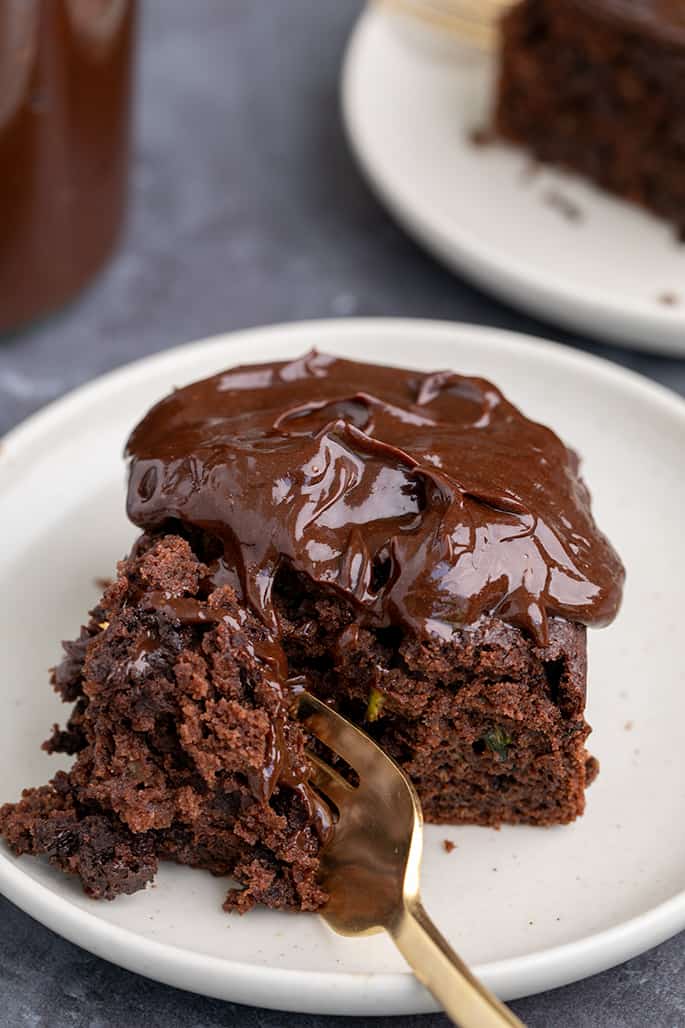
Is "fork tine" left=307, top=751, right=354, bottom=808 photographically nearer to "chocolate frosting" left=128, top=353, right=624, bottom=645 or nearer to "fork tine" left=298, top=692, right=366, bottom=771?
"fork tine" left=298, top=692, right=366, bottom=771

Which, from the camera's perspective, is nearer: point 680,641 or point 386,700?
point 386,700

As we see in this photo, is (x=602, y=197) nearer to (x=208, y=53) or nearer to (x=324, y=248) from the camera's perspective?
(x=324, y=248)

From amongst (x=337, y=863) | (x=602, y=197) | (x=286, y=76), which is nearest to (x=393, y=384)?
(x=337, y=863)

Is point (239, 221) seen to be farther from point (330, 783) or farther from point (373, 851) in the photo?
point (373, 851)

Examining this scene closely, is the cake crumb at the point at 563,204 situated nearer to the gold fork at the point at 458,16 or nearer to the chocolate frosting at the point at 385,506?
the gold fork at the point at 458,16

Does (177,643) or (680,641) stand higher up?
(177,643)

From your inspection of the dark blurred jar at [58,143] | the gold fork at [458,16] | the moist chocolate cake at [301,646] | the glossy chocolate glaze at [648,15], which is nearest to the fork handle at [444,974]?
the moist chocolate cake at [301,646]

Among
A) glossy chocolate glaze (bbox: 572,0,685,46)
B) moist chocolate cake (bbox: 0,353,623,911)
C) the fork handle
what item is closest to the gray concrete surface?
glossy chocolate glaze (bbox: 572,0,685,46)
